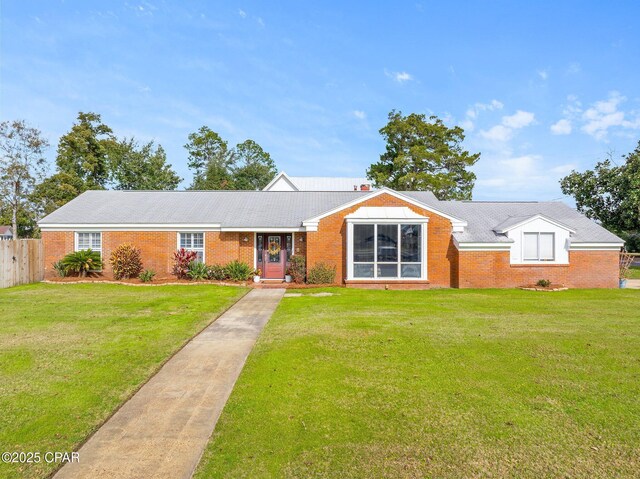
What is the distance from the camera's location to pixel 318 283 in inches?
677

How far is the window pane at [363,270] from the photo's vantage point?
16.9 metres

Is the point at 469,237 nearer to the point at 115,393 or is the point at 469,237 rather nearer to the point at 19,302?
the point at 115,393

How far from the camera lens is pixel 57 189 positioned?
1417 inches

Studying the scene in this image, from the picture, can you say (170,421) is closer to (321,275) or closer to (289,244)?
(321,275)

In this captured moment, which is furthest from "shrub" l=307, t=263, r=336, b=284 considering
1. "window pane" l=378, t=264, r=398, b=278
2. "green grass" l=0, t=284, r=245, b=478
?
"green grass" l=0, t=284, r=245, b=478

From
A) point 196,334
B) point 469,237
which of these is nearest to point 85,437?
point 196,334

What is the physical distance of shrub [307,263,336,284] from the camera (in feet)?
56.5

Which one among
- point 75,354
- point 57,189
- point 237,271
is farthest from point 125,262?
point 57,189

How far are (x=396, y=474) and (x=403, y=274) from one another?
45.6 feet

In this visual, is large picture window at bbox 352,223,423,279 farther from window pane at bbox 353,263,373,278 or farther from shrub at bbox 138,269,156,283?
shrub at bbox 138,269,156,283

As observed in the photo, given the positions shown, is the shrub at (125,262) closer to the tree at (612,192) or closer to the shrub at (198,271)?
the shrub at (198,271)

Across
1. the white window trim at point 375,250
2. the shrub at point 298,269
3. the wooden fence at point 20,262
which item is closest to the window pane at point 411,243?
the white window trim at point 375,250

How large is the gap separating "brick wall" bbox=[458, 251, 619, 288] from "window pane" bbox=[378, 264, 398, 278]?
297 cm

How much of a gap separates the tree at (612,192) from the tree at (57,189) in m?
45.7
